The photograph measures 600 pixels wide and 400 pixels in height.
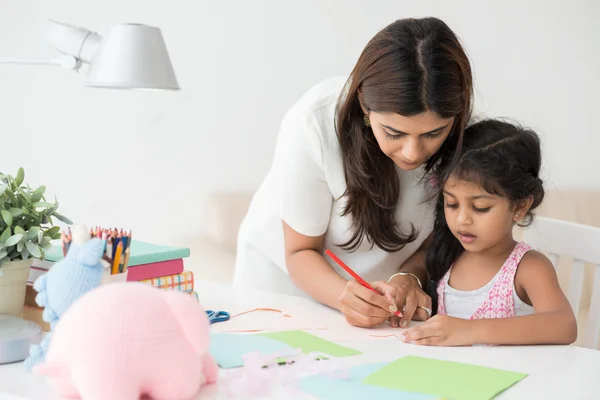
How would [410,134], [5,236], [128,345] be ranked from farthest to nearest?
[410,134]
[5,236]
[128,345]

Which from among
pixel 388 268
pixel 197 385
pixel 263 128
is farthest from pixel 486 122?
pixel 263 128

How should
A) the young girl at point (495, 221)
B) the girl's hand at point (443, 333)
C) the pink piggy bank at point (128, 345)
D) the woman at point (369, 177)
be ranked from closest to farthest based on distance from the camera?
the pink piggy bank at point (128, 345), the girl's hand at point (443, 333), the woman at point (369, 177), the young girl at point (495, 221)

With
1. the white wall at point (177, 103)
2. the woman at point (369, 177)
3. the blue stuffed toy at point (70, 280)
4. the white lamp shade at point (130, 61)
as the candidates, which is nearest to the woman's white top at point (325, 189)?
the woman at point (369, 177)

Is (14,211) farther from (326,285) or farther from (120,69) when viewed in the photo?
(326,285)

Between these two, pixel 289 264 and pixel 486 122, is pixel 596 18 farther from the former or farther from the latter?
pixel 289 264

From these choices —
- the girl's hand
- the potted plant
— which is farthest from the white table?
the potted plant

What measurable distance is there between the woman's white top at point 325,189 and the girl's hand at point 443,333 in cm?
36

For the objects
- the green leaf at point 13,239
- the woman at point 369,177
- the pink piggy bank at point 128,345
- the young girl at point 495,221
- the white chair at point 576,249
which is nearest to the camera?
the pink piggy bank at point 128,345

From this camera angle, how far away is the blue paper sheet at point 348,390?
0.85 m

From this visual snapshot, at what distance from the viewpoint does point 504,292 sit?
1.36 metres

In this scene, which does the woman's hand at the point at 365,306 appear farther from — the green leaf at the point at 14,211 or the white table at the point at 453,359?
the green leaf at the point at 14,211

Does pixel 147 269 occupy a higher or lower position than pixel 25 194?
lower

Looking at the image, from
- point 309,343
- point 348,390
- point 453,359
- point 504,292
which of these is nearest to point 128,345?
point 348,390

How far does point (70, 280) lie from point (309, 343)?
38 cm
